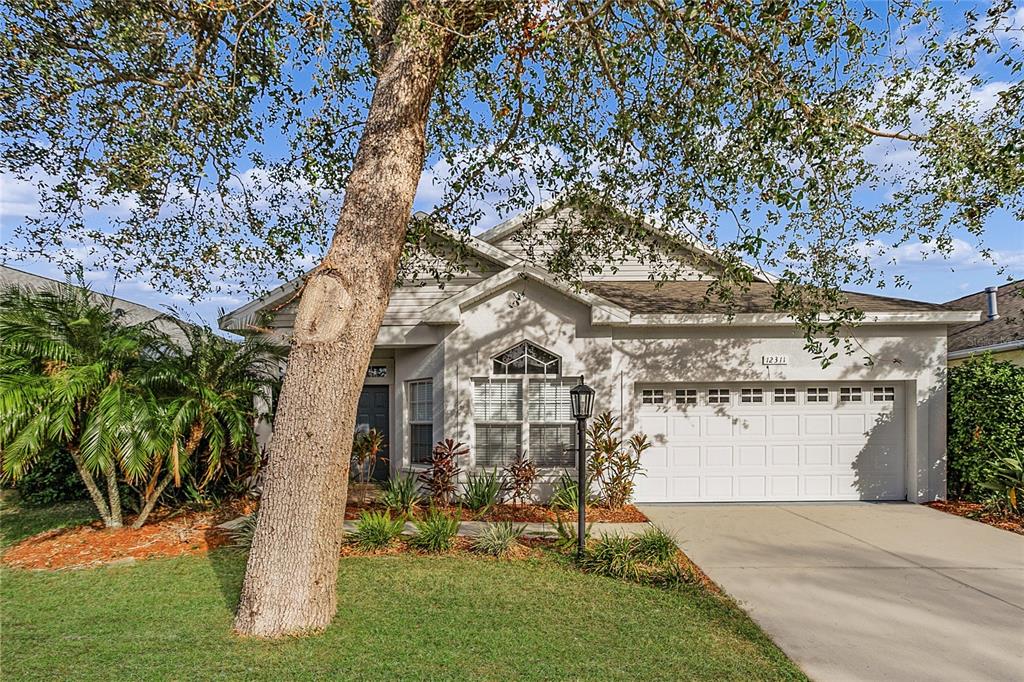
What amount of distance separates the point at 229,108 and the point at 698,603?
8308mm

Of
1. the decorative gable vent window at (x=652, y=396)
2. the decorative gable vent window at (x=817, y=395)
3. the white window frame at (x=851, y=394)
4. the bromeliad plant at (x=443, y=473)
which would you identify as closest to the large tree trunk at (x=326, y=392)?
the bromeliad plant at (x=443, y=473)

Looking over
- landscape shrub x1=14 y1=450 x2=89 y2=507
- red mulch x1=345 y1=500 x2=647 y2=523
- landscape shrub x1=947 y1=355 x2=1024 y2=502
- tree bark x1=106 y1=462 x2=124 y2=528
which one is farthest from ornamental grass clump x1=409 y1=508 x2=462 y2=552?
landscape shrub x1=947 y1=355 x2=1024 y2=502

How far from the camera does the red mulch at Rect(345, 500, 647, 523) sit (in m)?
9.34

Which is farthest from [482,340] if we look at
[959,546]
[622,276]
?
[959,546]

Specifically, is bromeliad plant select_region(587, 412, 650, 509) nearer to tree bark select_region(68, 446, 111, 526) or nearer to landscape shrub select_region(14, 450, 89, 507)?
tree bark select_region(68, 446, 111, 526)

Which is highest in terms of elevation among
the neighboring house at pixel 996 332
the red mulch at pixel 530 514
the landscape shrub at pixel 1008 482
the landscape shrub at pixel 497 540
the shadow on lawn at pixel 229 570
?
the neighboring house at pixel 996 332

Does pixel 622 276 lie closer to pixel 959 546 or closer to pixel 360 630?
pixel 959 546

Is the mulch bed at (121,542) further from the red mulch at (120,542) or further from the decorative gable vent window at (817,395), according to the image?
the decorative gable vent window at (817,395)

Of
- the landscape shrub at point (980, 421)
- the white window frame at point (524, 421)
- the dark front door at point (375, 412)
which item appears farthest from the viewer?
the dark front door at point (375, 412)

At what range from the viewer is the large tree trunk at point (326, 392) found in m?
5.03

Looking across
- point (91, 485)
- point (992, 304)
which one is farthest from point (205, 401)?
point (992, 304)

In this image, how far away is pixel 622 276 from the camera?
13398 millimetres

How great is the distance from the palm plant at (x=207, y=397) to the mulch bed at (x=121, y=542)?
1.69 ft

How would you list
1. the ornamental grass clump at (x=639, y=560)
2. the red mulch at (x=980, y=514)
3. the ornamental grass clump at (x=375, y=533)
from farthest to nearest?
the red mulch at (x=980, y=514) < the ornamental grass clump at (x=375, y=533) < the ornamental grass clump at (x=639, y=560)
